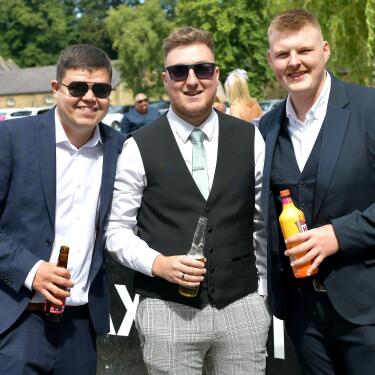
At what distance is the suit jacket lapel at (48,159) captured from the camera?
288cm

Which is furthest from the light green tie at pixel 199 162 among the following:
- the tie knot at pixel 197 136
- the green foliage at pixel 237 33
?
the green foliage at pixel 237 33

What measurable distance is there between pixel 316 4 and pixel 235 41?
2939cm

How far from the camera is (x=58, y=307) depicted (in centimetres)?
283

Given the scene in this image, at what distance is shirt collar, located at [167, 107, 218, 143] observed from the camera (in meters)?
3.00

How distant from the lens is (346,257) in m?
2.70

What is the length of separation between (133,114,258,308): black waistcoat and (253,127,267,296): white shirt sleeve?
5cm

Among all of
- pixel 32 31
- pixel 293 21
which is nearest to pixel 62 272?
pixel 293 21

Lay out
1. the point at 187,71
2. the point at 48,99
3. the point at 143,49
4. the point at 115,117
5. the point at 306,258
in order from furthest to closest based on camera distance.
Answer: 1. the point at 48,99
2. the point at 143,49
3. the point at 115,117
4. the point at 187,71
5. the point at 306,258

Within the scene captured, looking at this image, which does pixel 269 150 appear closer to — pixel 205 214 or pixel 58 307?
pixel 205 214

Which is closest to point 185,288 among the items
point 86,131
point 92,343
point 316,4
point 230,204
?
point 230,204

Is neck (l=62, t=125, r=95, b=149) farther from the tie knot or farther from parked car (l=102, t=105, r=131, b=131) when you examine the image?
parked car (l=102, t=105, r=131, b=131)

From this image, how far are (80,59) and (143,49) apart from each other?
171ft

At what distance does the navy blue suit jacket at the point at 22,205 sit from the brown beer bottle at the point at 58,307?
0.09 metres

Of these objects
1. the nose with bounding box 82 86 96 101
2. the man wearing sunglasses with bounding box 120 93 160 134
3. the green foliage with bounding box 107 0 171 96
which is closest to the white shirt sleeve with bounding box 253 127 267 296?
the nose with bounding box 82 86 96 101
